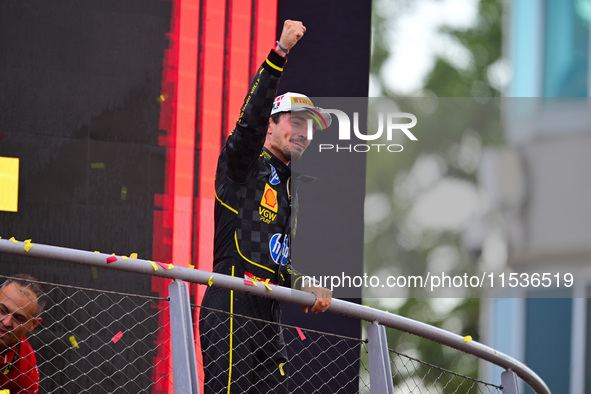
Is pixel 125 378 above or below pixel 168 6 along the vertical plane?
below

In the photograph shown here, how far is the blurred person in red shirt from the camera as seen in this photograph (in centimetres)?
247

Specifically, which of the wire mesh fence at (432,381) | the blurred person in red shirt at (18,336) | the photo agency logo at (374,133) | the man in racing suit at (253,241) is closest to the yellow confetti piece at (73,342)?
the blurred person in red shirt at (18,336)

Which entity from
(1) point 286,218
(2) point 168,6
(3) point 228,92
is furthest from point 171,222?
(1) point 286,218

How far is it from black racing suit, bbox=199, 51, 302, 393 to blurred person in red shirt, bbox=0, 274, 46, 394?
581 mm

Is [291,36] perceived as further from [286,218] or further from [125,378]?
[125,378]

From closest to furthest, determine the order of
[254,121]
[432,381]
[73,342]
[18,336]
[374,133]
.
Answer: [374,133], [254,121], [18,336], [73,342], [432,381]

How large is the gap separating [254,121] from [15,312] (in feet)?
3.43

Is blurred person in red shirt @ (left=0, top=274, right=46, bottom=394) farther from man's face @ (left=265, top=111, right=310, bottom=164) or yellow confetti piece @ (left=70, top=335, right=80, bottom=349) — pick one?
man's face @ (left=265, top=111, right=310, bottom=164)

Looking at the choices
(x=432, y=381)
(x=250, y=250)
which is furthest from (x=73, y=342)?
(x=432, y=381)

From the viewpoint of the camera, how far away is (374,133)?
1.02m

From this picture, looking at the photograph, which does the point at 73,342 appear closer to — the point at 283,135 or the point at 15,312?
the point at 15,312

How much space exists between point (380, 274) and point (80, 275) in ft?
8.88

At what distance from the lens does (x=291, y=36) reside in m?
2.30

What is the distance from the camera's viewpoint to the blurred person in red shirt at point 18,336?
2.47 metres
